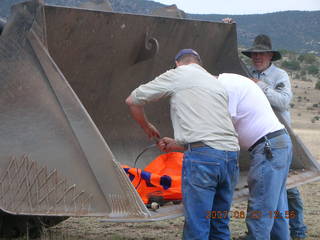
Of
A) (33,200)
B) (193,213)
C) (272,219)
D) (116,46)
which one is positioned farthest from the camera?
(116,46)

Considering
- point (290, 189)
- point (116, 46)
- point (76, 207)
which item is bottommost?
point (290, 189)

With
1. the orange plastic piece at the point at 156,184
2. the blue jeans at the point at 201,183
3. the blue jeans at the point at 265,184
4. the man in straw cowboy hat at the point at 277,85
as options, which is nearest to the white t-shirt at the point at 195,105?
the blue jeans at the point at 201,183

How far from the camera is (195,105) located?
3.80 meters

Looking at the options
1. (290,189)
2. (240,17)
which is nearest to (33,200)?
(290,189)

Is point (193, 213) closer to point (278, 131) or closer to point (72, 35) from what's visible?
point (278, 131)

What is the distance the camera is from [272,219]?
4133mm

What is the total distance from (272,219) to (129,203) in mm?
1122

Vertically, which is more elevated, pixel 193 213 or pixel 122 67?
pixel 122 67

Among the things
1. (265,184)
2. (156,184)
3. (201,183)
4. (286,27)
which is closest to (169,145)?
(156,184)

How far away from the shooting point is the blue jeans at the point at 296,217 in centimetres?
515

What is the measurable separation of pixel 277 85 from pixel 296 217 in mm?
1104

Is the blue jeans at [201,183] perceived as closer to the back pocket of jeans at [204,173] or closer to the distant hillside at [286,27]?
the back pocket of jeans at [204,173]

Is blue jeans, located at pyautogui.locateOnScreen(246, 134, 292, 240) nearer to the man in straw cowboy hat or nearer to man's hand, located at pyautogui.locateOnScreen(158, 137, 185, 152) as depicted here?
man's hand, located at pyautogui.locateOnScreen(158, 137, 185, 152)

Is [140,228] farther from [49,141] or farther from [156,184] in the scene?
[49,141]
